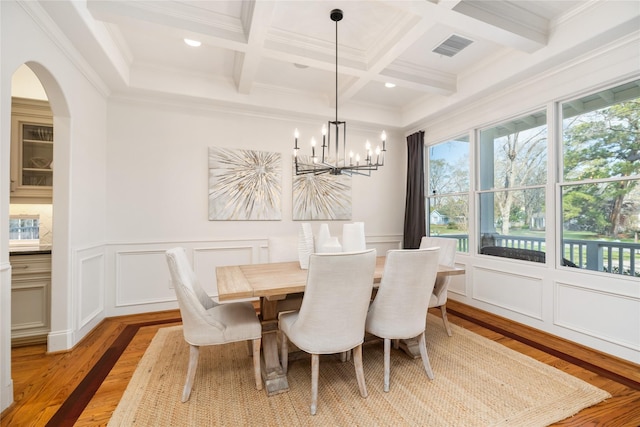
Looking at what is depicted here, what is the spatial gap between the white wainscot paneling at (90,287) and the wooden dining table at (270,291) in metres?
1.38

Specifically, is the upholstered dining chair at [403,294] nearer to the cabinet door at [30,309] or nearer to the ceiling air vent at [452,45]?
the ceiling air vent at [452,45]

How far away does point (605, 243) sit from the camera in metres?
2.53

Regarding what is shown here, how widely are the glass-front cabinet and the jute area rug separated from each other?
2.22 metres

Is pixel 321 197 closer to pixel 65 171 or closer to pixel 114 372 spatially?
pixel 65 171

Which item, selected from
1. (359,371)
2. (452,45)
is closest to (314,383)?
(359,371)

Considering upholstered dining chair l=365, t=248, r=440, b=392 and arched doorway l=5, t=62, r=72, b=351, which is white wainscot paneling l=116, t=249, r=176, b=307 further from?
upholstered dining chair l=365, t=248, r=440, b=392

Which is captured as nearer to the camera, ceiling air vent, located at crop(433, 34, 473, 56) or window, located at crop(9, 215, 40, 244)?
ceiling air vent, located at crop(433, 34, 473, 56)

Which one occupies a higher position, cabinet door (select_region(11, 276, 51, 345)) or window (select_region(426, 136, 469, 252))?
window (select_region(426, 136, 469, 252))

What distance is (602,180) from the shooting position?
2.52m

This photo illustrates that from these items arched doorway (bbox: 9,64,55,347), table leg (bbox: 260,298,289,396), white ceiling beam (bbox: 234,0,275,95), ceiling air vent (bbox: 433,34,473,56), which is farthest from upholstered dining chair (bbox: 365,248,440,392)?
arched doorway (bbox: 9,64,55,347)

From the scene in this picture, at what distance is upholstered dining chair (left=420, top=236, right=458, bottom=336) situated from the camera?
2.70 metres

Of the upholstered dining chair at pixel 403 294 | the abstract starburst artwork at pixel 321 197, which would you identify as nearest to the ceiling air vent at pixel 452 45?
the abstract starburst artwork at pixel 321 197

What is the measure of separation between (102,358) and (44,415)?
703 mm

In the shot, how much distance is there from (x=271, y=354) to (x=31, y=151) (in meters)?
3.39
